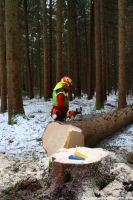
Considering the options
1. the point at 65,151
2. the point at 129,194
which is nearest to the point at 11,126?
the point at 65,151

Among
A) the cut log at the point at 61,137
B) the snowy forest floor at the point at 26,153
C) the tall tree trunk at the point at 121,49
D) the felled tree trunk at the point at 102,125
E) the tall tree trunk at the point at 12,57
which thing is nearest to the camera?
the snowy forest floor at the point at 26,153

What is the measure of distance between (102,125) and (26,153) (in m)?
2.39

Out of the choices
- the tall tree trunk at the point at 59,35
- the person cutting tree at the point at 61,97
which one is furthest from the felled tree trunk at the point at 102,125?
the tall tree trunk at the point at 59,35

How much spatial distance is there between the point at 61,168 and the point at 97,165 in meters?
0.60

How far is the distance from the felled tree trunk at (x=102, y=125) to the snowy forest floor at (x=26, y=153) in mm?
224

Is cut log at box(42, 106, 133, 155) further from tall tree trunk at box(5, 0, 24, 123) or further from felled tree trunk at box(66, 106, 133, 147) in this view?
tall tree trunk at box(5, 0, 24, 123)

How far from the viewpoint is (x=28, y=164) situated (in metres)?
8.16

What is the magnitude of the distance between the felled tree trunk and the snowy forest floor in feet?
0.73

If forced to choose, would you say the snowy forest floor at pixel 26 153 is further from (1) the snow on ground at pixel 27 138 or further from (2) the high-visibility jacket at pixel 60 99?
(2) the high-visibility jacket at pixel 60 99

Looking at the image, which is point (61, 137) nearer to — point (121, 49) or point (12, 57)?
point (12, 57)

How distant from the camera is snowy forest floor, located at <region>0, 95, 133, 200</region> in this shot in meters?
6.19

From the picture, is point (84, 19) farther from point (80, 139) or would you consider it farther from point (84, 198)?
point (84, 198)

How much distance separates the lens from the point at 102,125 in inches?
416

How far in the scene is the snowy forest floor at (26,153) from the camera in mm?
6191
